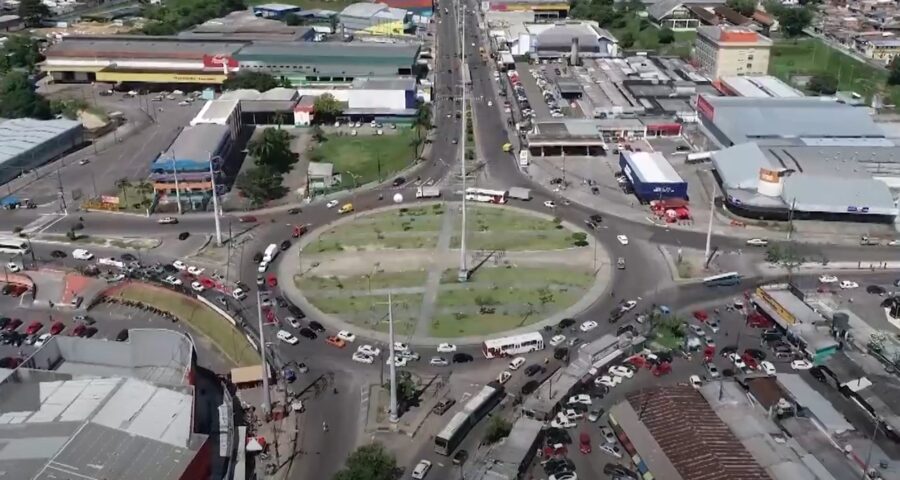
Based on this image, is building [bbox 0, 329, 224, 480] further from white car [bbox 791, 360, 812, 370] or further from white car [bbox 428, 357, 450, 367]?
white car [bbox 791, 360, 812, 370]

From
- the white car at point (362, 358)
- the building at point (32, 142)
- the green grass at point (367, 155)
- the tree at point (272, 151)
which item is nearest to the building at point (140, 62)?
the building at point (32, 142)

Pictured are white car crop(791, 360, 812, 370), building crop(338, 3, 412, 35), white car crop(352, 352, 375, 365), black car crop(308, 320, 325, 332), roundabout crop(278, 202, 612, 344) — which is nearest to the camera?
white car crop(791, 360, 812, 370)

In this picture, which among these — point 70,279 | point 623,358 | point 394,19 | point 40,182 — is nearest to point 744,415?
point 623,358

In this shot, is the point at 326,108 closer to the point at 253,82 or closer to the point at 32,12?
the point at 253,82

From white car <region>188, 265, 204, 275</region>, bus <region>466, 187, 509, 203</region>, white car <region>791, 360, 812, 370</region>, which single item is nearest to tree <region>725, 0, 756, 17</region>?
bus <region>466, 187, 509, 203</region>

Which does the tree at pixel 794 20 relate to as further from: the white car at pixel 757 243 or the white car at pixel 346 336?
the white car at pixel 346 336

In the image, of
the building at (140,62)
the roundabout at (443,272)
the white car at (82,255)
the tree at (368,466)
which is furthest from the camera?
the building at (140,62)

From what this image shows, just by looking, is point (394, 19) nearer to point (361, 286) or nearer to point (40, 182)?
point (40, 182)
